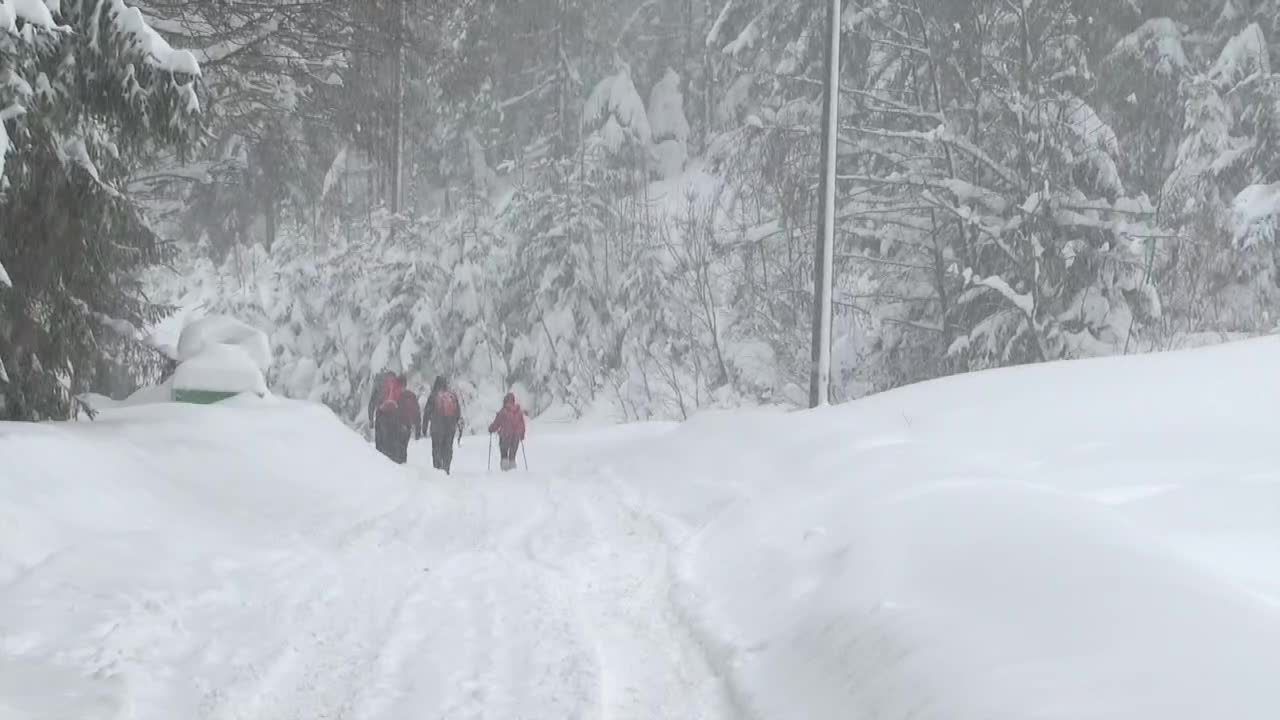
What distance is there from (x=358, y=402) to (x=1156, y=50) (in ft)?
70.3

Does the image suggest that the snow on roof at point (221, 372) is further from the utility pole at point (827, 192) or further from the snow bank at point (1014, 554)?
the utility pole at point (827, 192)

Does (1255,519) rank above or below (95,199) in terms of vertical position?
below

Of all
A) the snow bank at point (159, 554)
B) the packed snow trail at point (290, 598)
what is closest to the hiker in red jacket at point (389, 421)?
the snow bank at point (159, 554)

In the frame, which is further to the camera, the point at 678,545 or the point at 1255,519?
the point at 678,545

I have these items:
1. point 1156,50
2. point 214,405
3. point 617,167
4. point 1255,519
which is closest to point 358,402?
point 617,167

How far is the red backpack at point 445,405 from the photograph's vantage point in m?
18.1

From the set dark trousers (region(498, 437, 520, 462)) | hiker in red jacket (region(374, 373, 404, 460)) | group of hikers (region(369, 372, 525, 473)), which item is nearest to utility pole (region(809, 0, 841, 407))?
group of hikers (region(369, 372, 525, 473))

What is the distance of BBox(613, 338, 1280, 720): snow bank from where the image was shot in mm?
4297

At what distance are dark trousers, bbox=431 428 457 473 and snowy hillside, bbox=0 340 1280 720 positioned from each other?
5.71 metres

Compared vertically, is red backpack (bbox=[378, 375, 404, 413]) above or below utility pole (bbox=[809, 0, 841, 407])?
below

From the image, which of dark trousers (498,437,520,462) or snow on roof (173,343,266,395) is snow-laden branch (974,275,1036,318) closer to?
dark trousers (498,437,520,462)

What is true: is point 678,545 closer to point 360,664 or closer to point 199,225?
point 360,664

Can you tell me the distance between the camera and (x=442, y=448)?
18297 millimetres

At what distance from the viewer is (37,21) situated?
6.22 m
